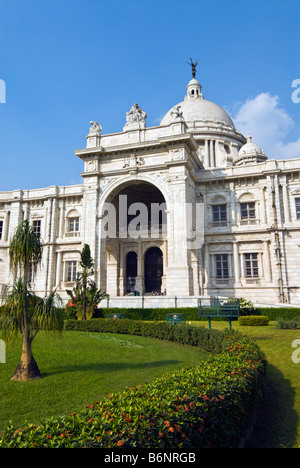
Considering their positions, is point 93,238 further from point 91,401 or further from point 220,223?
point 91,401

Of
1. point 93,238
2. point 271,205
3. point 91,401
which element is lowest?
point 91,401

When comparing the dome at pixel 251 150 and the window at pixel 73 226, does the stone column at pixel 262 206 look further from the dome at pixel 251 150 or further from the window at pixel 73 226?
the window at pixel 73 226

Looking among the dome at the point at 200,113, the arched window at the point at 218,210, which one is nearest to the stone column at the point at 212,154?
the dome at the point at 200,113

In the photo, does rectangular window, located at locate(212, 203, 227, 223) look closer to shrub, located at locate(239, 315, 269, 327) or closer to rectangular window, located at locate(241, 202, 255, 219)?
rectangular window, located at locate(241, 202, 255, 219)

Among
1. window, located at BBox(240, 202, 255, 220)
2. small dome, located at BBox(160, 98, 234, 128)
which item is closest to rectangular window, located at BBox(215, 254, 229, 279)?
window, located at BBox(240, 202, 255, 220)

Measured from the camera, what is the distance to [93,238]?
103 ft

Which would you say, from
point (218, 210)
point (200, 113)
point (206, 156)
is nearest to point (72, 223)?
point (218, 210)

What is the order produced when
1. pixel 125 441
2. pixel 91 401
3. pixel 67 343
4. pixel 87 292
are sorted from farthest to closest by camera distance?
pixel 87 292
pixel 67 343
pixel 91 401
pixel 125 441

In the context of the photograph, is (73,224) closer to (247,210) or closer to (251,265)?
(247,210)

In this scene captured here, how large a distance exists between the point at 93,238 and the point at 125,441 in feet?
91.6

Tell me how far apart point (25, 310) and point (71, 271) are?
92.2ft

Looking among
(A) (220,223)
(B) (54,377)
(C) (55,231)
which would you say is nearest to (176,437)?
(B) (54,377)

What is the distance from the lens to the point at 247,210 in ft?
108

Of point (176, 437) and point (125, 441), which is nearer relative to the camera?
point (125, 441)
